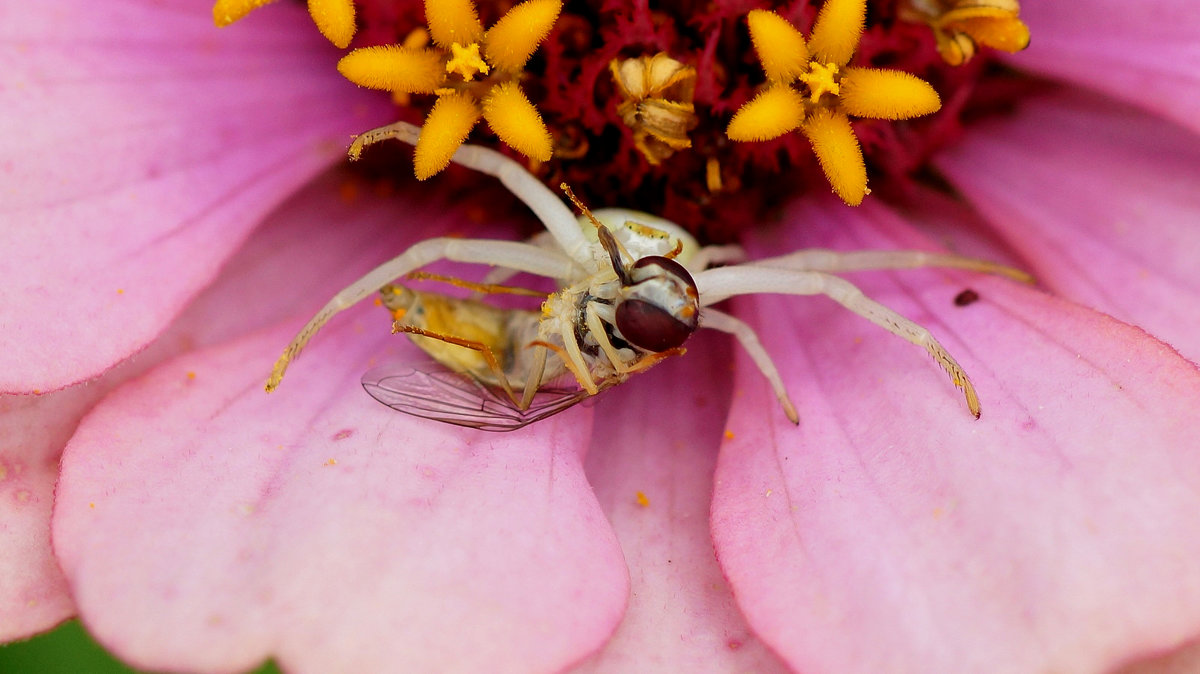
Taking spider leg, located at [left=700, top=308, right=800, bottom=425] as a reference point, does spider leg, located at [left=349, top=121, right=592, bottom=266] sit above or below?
above

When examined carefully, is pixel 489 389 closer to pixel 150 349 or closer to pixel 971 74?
pixel 150 349

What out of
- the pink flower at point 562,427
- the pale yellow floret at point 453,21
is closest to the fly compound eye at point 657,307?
the pink flower at point 562,427

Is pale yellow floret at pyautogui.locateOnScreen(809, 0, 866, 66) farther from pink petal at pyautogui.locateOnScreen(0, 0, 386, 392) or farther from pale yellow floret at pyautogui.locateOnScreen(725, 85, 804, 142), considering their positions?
pink petal at pyautogui.locateOnScreen(0, 0, 386, 392)

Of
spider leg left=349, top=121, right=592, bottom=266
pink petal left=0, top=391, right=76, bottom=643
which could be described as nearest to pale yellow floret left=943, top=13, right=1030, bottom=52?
spider leg left=349, top=121, right=592, bottom=266

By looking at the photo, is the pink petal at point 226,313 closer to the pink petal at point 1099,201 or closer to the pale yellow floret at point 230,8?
the pale yellow floret at point 230,8

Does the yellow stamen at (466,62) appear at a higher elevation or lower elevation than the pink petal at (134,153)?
higher
